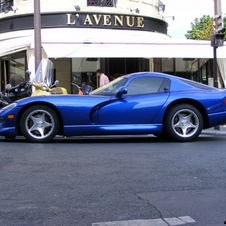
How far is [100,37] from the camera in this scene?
16.5m

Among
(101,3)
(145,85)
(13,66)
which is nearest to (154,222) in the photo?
(145,85)

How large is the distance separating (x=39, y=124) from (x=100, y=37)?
345 inches

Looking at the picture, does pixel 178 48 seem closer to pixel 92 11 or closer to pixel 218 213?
pixel 92 11

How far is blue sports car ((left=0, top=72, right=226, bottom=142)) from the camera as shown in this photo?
823cm

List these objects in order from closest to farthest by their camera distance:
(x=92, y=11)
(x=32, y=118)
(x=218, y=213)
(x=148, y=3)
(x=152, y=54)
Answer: (x=218, y=213)
(x=32, y=118)
(x=152, y=54)
(x=92, y=11)
(x=148, y=3)

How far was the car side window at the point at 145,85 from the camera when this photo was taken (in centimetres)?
867

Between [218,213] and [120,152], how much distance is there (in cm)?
317

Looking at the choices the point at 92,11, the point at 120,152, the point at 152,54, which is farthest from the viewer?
the point at 92,11

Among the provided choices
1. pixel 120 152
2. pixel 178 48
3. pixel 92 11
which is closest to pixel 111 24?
pixel 92 11

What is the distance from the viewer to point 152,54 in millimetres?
15414

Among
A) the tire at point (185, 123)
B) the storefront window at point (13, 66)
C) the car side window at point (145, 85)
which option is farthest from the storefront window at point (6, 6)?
the tire at point (185, 123)

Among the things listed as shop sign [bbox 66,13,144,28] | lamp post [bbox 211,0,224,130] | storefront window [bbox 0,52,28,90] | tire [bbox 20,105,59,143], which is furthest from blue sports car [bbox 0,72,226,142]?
shop sign [bbox 66,13,144,28]

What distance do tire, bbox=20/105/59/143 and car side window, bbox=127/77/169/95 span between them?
153 centimetres

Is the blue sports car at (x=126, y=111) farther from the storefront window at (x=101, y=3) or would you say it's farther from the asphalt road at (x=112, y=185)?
the storefront window at (x=101, y=3)
